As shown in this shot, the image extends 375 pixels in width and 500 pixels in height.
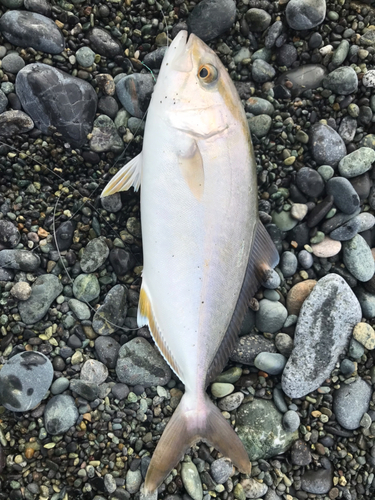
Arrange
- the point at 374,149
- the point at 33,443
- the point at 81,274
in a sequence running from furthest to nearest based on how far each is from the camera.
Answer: the point at 374,149, the point at 81,274, the point at 33,443

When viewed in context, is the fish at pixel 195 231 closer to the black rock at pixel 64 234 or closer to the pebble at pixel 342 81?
the black rock at pixel 64 234

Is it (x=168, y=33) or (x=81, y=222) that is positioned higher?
(x=168, y=33)

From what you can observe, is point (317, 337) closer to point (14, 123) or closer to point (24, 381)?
point (24, 381)

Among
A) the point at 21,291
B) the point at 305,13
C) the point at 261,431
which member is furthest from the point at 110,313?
the point at 305,13

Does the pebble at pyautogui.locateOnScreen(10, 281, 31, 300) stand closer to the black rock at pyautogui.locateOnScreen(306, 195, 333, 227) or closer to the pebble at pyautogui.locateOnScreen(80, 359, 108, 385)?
the pebble at pyautogui.locateOnScreen(80, 359, 108, 385)

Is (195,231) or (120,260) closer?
(195,231)

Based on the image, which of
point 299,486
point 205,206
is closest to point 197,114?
point 205,206

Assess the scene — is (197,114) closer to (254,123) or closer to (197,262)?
(254,123)
